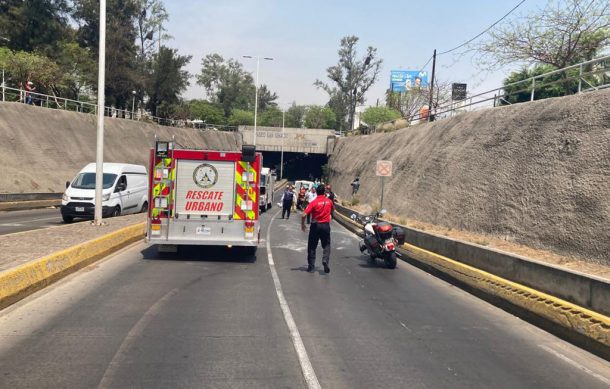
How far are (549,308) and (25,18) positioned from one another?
55275 millimetres

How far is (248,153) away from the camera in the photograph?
12.2 meters

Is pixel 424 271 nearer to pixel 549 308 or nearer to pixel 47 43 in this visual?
pixel 549 308

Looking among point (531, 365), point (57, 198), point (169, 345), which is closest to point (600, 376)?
point (531, 365)

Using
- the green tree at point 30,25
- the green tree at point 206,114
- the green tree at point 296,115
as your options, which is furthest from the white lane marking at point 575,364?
the green tree at point 296,115

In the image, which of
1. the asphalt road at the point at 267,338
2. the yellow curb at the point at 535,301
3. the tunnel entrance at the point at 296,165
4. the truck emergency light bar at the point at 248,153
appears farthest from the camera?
the tunnel entrance at the point at 296,165

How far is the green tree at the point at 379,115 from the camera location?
81.2 metres

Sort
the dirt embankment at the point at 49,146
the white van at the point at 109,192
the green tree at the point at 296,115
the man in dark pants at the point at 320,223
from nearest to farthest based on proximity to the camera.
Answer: the man in dark pants at the point at 320,223
the white van at the point at 109,192
the dirt embankment at the point at 49,146
the green tree at the point at 296,115

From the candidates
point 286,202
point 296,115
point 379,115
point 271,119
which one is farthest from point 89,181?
point 296,115

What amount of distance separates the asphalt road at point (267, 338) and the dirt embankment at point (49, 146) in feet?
81.5

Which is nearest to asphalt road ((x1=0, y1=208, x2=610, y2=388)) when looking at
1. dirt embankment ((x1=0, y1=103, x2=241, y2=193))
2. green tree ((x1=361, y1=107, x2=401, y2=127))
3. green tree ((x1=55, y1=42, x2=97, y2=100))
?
dirt embankment ((x1=0, y1=103, x2=241, y2=193))

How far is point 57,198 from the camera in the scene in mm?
29188

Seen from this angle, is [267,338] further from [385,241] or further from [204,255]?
[204,255]

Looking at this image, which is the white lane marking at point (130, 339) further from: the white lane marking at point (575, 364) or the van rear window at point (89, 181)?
the van rear window at point (89, 181)

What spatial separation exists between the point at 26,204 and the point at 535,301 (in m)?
24.4
